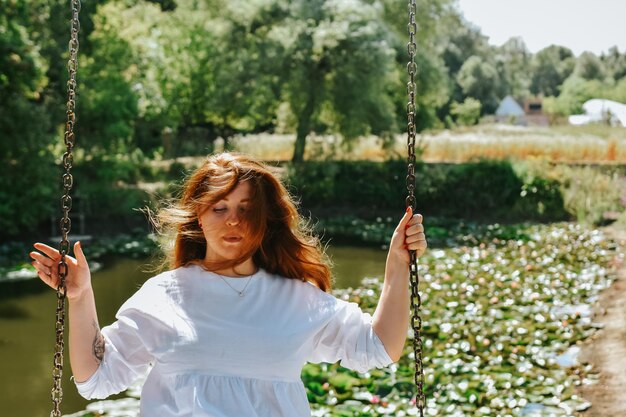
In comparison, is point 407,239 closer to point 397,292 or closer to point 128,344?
point 397,292

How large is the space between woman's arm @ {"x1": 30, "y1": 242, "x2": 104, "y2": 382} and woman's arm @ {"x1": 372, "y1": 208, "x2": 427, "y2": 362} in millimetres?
711

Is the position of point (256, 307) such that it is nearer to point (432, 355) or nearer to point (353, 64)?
point (432, 355)

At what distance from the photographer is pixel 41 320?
348 inches

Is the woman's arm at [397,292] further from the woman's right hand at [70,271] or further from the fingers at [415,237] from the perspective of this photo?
the woman's right hand at [70,271]

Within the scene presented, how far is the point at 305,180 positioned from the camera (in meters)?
17.7

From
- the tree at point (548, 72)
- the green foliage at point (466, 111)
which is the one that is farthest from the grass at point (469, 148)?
the tree at point (548, 72)

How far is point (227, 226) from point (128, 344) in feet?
1.29

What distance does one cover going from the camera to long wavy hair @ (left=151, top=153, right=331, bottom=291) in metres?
2.24

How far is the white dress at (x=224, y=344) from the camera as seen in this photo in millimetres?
2064

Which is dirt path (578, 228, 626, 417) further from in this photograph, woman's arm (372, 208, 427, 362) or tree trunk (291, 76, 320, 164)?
tree trunk (291, 76, 320, 164)

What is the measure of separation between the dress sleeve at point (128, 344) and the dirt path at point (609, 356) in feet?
12.0

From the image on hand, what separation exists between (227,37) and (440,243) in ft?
25.4

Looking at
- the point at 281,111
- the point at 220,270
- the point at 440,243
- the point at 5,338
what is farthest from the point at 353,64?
the point at 220,270

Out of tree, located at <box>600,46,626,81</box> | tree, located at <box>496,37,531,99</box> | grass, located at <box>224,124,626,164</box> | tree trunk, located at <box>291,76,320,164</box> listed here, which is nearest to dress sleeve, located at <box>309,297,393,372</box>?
grass, located at <box>224,124,626,164</box>
